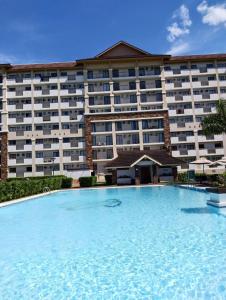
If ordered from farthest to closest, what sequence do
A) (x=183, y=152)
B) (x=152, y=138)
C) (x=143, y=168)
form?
(x=183, y=152), (x=152, y=138), (x=143, y=168)

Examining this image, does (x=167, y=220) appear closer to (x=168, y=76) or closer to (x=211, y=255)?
(x=211, y=255)

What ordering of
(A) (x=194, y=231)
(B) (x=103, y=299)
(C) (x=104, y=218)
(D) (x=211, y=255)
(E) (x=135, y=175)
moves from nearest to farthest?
1. (B) (x=103, y=299)
2. (D) (x=211, y=255)
3. (A) (x=194, y=231)
4. (C) (x=104, y=218)
5. (E) (x=135, y=175)

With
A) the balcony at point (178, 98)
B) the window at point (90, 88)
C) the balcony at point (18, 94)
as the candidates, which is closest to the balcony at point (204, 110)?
the balcony at point (178, 98)

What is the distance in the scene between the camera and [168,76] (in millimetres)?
57594

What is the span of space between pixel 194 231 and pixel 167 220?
2752mm

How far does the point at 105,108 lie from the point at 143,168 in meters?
17.2

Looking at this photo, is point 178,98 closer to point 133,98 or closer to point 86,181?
point 133,98

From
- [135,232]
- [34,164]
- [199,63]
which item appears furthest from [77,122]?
[135,232]

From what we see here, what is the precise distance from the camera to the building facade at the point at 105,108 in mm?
55156

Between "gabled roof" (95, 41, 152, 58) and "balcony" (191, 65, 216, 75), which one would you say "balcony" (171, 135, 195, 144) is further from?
"gabled roof" (95, 41, 152, 58)

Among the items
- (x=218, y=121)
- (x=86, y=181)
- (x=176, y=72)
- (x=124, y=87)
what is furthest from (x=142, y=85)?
(x=86, y=181)

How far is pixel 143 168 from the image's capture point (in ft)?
148

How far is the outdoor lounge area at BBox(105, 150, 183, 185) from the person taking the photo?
43344 millimetres

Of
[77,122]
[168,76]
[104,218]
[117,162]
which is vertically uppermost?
[168,76]
